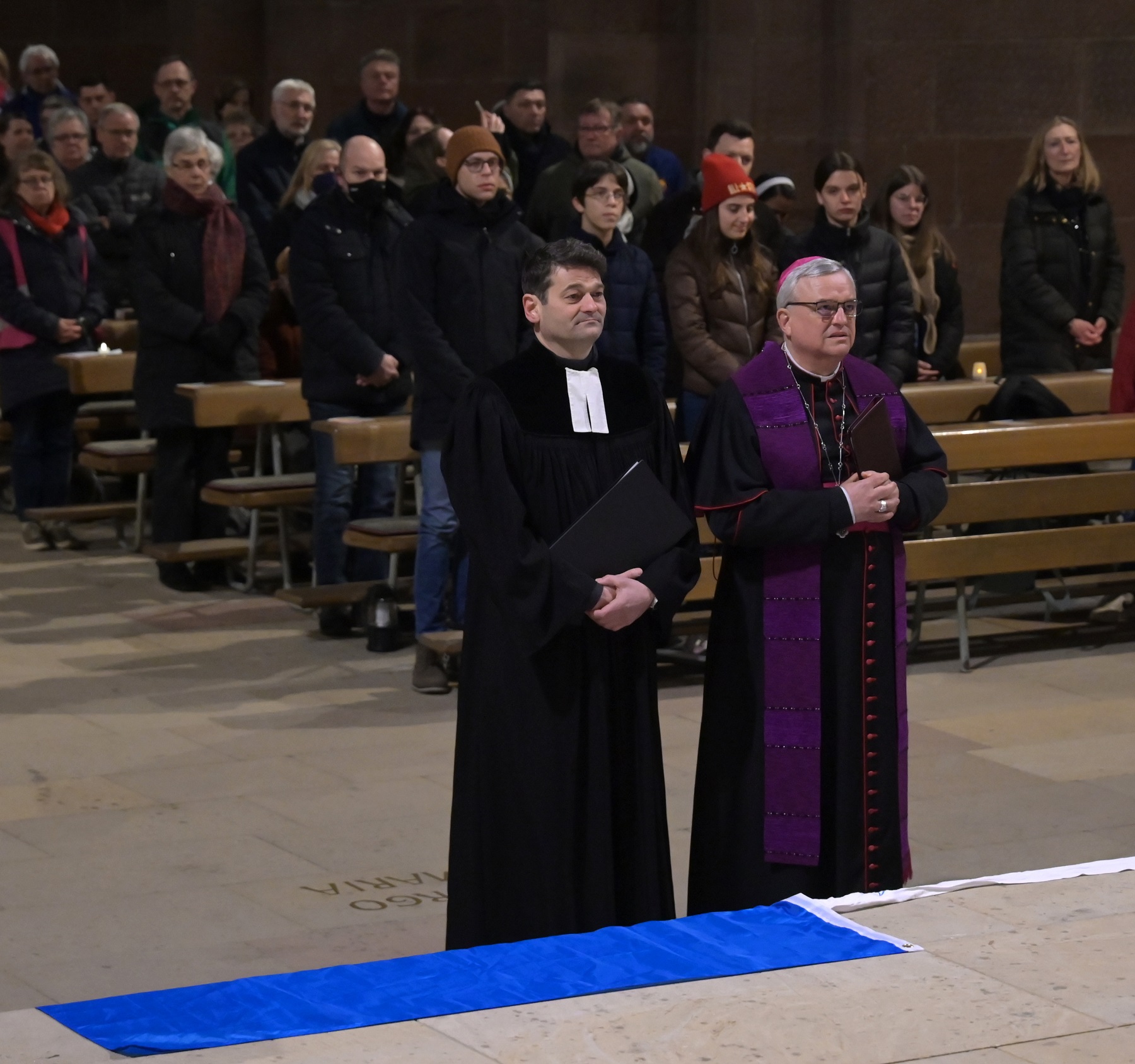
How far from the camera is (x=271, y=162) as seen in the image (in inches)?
493

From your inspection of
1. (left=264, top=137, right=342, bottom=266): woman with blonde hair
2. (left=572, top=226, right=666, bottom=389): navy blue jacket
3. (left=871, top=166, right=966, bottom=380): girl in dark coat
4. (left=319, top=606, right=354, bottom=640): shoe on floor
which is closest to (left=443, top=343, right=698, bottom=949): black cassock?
(left=572, top=226, right=666, bottom=389): navy blue jacket

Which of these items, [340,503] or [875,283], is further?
[340,503]

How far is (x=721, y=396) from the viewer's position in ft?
17.8

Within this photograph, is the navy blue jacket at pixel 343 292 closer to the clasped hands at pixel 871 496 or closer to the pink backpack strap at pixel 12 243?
the pink backpack strap at pixel 12 243

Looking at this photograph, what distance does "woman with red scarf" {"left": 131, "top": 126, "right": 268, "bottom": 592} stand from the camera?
33.7ft

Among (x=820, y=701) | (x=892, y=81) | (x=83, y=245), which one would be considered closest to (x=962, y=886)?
(x=820, y=701)

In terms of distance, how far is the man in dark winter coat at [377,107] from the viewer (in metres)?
12.4

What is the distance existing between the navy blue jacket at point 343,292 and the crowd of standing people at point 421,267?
0.04ft

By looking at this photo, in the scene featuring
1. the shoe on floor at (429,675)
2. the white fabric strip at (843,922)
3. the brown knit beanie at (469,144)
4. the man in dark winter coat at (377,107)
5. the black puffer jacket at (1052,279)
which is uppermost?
the man in dark winter coat at (377,107)

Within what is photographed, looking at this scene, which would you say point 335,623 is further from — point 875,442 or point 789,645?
point 875,442

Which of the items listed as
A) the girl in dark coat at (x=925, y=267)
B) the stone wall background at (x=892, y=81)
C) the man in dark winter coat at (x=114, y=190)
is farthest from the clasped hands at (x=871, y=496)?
the stone wall background at (x=892, y=81)

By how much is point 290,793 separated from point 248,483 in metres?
3.19

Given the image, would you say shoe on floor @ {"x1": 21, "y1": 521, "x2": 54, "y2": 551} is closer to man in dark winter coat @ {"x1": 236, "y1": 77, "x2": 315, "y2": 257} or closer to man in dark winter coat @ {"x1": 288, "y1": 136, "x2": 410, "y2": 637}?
man in dark winter coat @ {"x1": 236, "y1": 77, "x2": 315, "y2": 257}

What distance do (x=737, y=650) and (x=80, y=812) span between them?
2426mm
